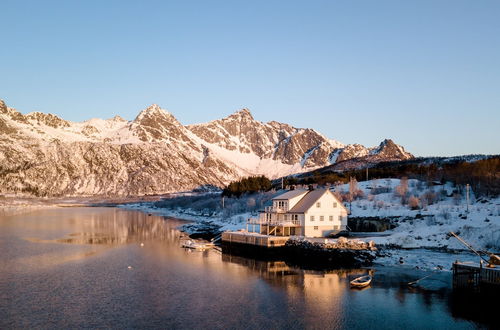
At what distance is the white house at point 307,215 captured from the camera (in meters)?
70.5

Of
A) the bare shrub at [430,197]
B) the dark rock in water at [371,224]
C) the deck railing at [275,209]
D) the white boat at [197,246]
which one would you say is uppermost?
the bare shrub at [430,197]

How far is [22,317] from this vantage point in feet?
116

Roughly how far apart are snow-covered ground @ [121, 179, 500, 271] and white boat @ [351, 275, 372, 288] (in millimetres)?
9774

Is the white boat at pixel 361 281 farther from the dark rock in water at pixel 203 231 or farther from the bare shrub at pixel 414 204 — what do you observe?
the dark rock in water at pixel 203 231

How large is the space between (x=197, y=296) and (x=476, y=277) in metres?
26.0

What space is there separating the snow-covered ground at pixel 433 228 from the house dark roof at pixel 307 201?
9.92m

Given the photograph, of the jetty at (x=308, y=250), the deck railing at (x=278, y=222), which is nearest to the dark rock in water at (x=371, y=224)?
the deck railing at (x=278, y=222)

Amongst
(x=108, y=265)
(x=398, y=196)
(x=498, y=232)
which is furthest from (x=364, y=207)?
(x=108, y=265)

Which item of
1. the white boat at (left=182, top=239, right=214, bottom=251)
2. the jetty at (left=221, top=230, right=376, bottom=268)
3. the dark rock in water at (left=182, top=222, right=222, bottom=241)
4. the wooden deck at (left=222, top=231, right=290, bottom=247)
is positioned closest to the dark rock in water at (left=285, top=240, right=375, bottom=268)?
the jetty at (left=221, top=230, right=376, bottom=268)

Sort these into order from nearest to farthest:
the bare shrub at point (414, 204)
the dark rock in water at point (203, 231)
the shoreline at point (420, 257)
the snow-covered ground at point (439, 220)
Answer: the shoreline at point (420, 257) → the snow-covered ground at point (439, 220) → the bare shrub at point (414, 204) → the dark rock in water at point (203, 231)

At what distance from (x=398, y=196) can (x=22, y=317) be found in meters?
78.6

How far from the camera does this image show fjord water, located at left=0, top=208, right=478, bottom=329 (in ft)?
113

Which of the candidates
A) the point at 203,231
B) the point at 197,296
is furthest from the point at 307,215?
the point at 203,231

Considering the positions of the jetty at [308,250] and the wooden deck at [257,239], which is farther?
the wooden deck at [257,239]
